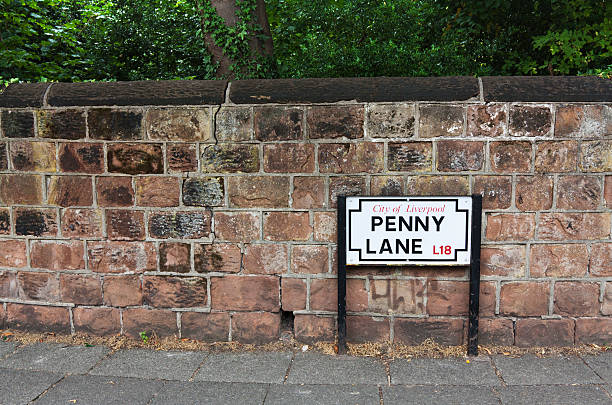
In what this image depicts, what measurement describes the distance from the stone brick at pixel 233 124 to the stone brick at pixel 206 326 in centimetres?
130

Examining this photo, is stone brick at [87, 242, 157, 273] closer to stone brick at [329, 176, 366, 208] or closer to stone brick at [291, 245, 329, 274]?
stone brick at [291, 245, 329, 274]

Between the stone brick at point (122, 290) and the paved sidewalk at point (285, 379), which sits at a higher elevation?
the stone brick at point (122, 290)

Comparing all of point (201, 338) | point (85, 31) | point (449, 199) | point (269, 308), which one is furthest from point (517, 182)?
point (85, 31)

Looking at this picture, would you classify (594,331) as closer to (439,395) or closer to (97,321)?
(439,395)

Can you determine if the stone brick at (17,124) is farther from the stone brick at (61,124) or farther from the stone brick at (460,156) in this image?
the stone brick at (460,156)

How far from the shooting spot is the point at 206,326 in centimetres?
363

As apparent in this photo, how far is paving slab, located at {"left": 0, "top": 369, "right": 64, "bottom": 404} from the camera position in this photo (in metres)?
2.89

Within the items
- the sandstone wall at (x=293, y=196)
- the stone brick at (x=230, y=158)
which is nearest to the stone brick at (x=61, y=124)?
the sandstone wall at (x=293, y=196)

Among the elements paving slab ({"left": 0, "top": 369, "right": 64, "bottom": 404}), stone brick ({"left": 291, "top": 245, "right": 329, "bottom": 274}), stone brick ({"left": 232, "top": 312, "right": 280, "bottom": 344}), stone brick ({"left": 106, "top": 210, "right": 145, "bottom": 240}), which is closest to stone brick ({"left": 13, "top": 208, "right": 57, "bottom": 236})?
stone brick ({"left": 106, "top": 210, "right": 145, "bottom": 240})

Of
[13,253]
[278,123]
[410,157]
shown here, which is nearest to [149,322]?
[13,253]

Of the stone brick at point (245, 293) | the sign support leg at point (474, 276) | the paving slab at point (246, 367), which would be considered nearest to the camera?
the paving slab at point (246, 367)

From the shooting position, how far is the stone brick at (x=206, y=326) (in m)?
3.61

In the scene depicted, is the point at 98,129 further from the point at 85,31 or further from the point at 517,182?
the point at 85,31

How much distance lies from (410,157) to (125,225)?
7.03 ft
